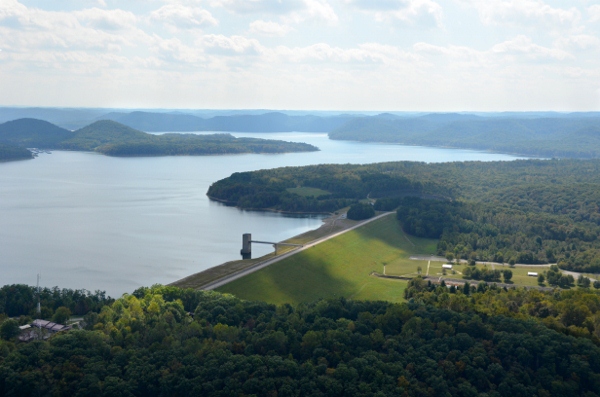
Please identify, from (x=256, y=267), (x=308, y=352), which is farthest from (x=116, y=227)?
(x=308, y=352)

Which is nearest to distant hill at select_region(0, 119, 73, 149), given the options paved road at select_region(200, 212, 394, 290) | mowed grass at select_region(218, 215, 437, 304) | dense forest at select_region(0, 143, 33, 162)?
dense forest at select_region(0, 143, 33, 162)

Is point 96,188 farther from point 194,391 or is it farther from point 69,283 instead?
point 194,391

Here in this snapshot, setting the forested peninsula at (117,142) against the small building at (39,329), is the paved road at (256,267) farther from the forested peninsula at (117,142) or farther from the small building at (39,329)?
the forested peninsula at (117,142)

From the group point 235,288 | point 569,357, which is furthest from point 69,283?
point 569,357

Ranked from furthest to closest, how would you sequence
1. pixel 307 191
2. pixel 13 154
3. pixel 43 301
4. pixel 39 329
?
pixel 13 154
pixel 307 191
pixel 43 301
pixel 39 329

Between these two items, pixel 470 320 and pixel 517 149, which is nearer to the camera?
pixel 470 320

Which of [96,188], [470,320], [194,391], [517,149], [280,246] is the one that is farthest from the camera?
[517,149]

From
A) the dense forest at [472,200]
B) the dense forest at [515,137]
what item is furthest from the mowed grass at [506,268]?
the dense forest at [515,137]

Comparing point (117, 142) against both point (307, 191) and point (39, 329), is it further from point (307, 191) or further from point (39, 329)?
point (39, 329)
